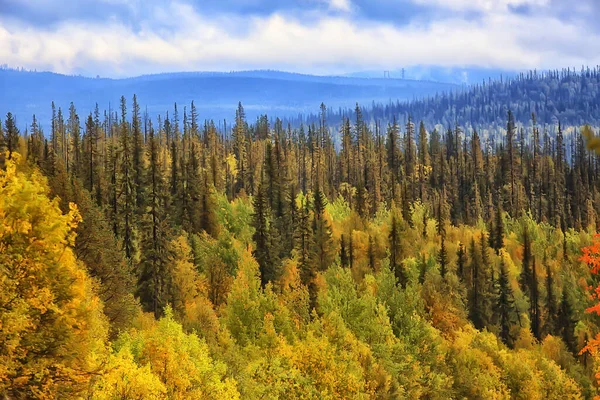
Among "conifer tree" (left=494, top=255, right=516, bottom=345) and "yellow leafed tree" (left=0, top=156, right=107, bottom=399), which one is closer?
"yellow leafed tree" (left=0, top=156, right=107, bottom=399)

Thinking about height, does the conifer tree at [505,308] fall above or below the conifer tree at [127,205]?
below

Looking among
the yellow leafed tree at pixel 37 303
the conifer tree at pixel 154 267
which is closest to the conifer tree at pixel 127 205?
the conifer tree at pixel 154 267

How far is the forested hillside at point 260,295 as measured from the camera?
2439 centimetres

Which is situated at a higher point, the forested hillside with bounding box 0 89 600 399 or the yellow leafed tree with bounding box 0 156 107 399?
the yellow leafed tree with bounding box 0 156 107 399

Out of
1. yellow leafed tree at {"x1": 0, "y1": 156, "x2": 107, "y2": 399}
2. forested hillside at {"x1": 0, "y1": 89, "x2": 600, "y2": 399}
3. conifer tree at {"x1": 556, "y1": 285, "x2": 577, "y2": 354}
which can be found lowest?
conifer tree at {"x1": 556, "y1": 285, "x2": 577, "y2": 354}

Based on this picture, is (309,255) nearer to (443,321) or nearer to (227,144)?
(443,321)

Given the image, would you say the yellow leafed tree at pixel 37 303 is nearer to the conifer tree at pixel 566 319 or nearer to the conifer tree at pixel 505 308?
the conifer tree at pixel 505 308

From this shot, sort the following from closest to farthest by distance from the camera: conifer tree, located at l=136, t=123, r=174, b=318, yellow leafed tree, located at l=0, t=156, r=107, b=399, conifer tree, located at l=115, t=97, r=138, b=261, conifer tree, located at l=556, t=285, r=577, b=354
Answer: yellow leafed tree, located at l=0, t=156, r=107, b=399
conifer tree, located at l=136, t=123, r=174, b=318
conifer tree, located at l=115, t=97, r=138, b=261
conifer tree, located at l=556, t=285, r=577, b=354

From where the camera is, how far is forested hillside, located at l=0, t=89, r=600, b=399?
24391 millimetres

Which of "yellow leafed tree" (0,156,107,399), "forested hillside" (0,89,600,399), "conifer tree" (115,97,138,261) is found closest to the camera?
"yellow leafed tree" (0,156,107,399)

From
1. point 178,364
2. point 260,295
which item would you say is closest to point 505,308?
point 260,295

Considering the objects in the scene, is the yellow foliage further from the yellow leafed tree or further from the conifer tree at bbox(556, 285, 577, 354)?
the conifer tree at bbox(556, 285, 577, 354)

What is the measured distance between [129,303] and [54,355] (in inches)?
910

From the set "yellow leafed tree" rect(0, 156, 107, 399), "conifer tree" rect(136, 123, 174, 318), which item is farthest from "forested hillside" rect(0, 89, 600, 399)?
"conifer tree" rect(136, 123, 174, 318)
